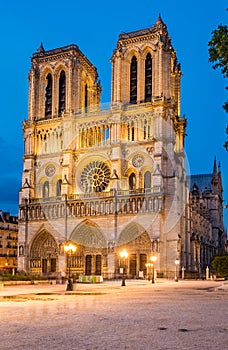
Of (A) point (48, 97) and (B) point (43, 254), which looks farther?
(A) point (48, 97)

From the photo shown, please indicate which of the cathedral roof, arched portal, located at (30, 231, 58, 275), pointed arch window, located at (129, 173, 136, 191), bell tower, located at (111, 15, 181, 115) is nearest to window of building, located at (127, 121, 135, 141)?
bell tower, located at (111, 15, 181, 115)

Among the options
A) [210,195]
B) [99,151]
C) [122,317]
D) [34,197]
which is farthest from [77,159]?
[122,317]

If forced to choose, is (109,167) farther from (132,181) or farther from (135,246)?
(135,246)

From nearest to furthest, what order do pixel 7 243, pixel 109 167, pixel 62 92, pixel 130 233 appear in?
pixel 130 233
pixel 109 167
pixel 62 92
pixel 7 243

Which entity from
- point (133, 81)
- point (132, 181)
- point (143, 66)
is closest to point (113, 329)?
point (132, 181)

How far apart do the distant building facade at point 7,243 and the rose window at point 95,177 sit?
19781mm

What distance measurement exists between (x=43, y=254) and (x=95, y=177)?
10553 millimetres

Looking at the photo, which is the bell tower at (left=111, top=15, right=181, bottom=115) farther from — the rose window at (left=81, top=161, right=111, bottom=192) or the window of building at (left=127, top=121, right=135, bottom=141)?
the rose window at (left=81, top=161, right=111, bottom=192)

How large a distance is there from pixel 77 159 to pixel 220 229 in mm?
35284

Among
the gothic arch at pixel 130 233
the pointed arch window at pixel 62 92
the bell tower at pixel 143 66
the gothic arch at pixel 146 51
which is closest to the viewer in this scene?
the gothic arch at pixel 130 233

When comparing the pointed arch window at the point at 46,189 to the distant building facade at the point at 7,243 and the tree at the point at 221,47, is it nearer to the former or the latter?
the distant building facade at the point at 7,243

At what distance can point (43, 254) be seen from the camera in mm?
54375

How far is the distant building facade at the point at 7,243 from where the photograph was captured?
66.8 m

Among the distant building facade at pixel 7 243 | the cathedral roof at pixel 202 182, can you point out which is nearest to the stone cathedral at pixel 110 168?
the distant building facade at pixel 7 243
